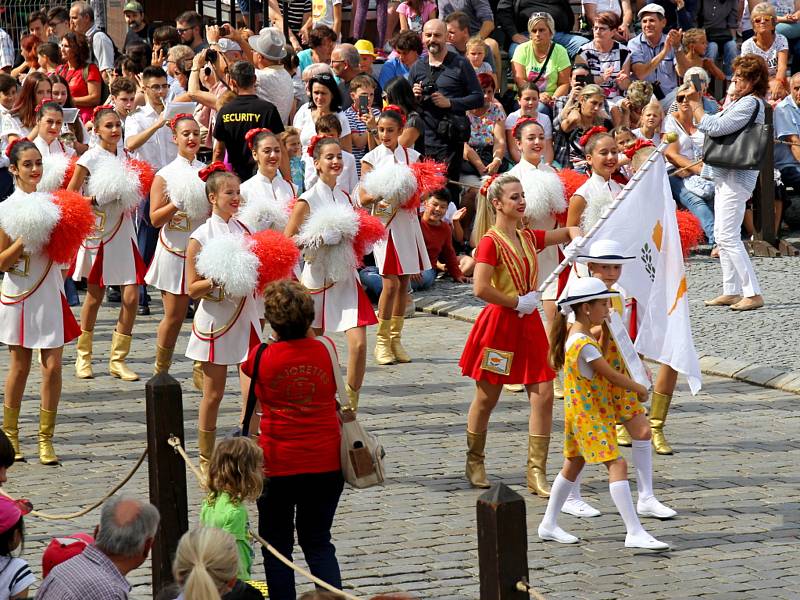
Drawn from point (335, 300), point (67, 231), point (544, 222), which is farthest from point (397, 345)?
point (67, 231)

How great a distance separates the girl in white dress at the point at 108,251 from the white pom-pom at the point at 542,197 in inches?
124

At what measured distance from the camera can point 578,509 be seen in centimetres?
788

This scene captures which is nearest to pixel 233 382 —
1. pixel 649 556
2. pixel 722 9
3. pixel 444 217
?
pixel 444 217

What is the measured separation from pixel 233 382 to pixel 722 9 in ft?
33.7

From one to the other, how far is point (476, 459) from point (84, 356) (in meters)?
4.11

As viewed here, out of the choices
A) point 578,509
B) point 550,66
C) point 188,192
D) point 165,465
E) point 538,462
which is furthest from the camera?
point 550,66

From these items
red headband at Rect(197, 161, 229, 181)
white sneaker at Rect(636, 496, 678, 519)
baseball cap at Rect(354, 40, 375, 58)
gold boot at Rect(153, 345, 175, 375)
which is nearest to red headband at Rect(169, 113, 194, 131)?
red headband at Rect(197, 161, 229, 181)

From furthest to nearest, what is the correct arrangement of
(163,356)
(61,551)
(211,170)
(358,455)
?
1. (163,356)
2. (211,170)
3. (358,455)
4. (61,551)

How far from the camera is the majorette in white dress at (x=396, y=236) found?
446 inches

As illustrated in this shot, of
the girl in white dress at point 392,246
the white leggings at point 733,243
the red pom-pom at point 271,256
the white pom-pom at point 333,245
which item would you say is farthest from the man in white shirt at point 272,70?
the red pom-pom at point 271,256

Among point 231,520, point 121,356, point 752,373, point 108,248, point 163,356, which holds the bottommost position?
point 752,373

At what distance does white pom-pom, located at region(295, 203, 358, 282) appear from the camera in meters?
9.44

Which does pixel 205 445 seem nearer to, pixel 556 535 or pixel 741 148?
pixel 556 535

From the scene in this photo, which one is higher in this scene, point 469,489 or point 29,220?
point 29,220
